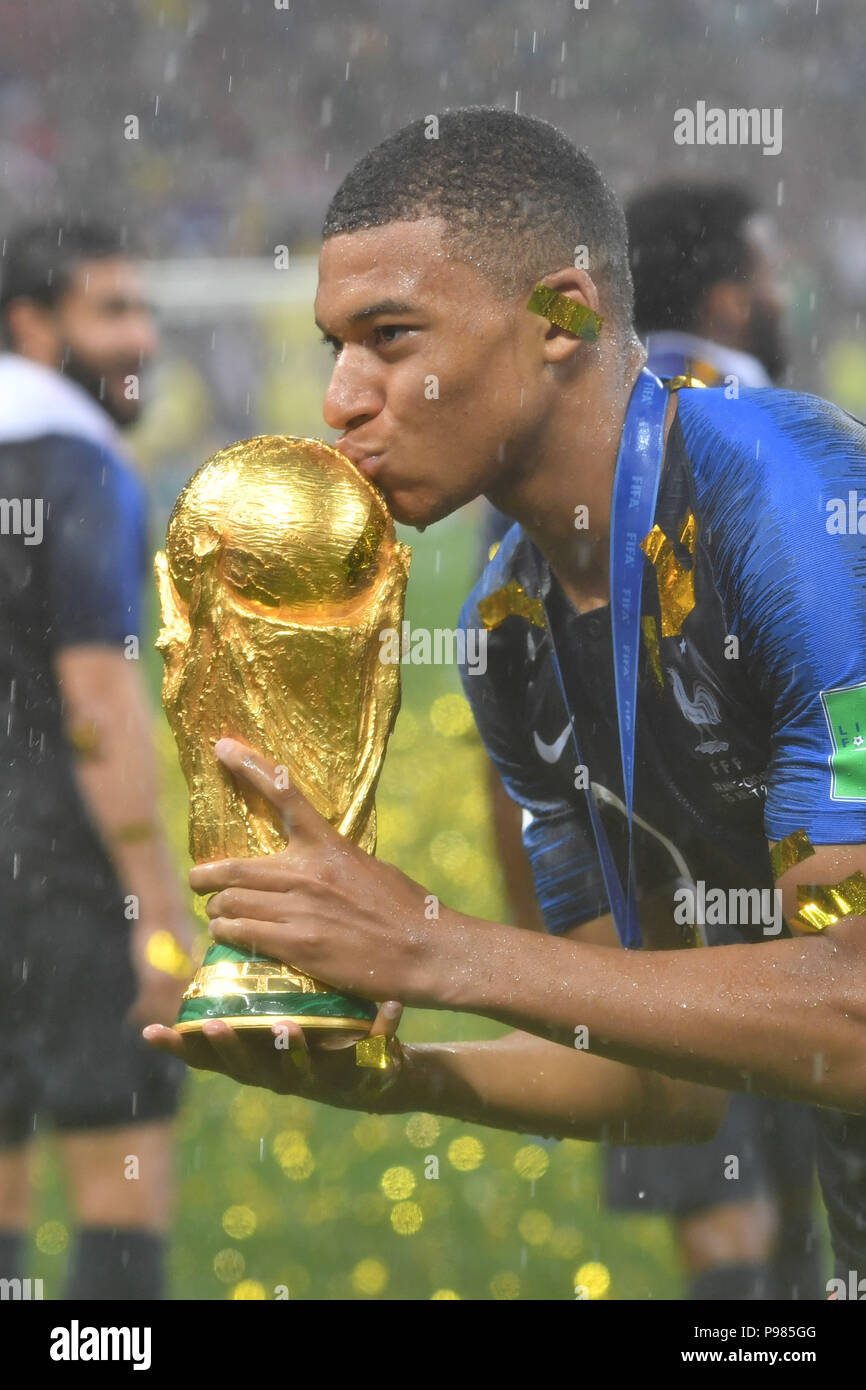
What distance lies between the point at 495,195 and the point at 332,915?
0.87 metres

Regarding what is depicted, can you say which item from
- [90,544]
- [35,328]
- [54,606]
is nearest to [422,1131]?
[54,606]

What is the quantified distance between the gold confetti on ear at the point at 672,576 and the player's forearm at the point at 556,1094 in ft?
2.11

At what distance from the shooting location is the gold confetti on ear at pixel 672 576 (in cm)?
193

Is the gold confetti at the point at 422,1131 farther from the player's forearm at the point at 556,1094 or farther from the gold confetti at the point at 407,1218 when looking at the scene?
the player's forearm at the point at 556,1094

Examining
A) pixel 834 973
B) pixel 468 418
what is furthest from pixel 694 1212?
pixel 468 418

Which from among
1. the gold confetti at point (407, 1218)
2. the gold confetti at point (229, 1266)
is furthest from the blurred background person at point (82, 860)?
the gold confetti at point (407, 1218)

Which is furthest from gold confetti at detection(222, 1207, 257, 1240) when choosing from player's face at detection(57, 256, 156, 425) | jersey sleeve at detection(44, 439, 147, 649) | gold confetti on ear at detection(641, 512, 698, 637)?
gold confetti on ear at detection(641, 512, 698, 637)

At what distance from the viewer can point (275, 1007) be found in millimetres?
1688

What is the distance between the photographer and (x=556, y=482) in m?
2.03

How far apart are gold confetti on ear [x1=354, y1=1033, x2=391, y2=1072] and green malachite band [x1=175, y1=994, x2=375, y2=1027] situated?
2cm

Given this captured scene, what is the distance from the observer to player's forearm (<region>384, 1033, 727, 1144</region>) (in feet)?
6.91

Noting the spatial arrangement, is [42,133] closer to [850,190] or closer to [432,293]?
[850,190]

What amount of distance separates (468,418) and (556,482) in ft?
0.63

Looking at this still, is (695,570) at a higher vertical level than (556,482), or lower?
lower
